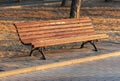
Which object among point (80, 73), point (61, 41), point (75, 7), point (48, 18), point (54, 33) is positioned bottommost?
point (48, 18)

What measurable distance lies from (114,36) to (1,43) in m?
4.07

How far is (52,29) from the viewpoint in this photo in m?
11.4

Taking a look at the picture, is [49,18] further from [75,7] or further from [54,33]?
[54,33]

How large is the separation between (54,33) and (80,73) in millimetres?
2102

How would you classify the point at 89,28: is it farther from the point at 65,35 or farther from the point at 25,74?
the point at 25,74

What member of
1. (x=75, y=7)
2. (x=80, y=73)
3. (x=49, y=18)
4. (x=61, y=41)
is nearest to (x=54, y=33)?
(x=61, y=41)

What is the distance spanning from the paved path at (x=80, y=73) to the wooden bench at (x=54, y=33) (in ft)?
3.30

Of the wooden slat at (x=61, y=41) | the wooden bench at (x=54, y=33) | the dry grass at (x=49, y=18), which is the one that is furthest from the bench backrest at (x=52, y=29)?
the dry grass at (x=49, y=18)

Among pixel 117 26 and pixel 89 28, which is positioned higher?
pixel 89 28

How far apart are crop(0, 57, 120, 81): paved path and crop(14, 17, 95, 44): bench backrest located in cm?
132

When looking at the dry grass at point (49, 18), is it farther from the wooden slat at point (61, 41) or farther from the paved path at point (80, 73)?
the paved path at point (80, 73)

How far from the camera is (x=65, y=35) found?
11.6 metres

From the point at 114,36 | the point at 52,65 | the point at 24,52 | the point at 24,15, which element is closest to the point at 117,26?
the point at 114,36

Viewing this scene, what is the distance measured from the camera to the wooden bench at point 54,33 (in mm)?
10711
